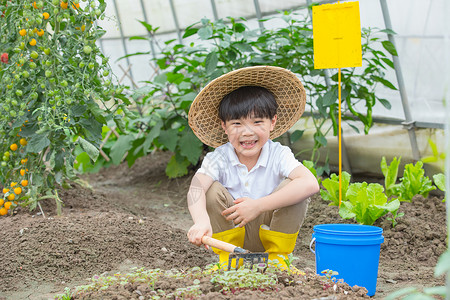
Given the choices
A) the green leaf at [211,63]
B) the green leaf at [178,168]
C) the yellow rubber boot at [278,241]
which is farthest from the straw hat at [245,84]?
the green leaf at [178,168]

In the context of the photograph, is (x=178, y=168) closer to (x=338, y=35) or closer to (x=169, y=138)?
(x=169, y=138)

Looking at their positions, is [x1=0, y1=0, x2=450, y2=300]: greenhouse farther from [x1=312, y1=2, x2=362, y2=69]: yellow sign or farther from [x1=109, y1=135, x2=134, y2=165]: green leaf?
[x1=109, y1=135, x2=134, y2=165]: green leaf

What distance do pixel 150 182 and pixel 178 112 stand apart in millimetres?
805

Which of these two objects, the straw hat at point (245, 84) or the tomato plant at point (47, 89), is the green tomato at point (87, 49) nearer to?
the tomato plant at point (47, 89)

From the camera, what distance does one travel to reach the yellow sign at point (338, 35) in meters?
2.43

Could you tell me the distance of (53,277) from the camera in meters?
2.18

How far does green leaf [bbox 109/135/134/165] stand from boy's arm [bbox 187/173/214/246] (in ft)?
8.55

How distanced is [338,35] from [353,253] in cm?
107

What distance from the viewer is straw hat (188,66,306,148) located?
209 centimetres

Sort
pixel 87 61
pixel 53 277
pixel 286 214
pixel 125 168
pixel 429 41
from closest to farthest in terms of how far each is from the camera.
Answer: pixel 286 214
pixel 53 277
pixel 87 61
pixel 429 41
pixel 125 168

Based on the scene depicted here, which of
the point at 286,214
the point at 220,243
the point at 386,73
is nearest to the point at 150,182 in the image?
the point at 386,73

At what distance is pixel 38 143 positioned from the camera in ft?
8.36

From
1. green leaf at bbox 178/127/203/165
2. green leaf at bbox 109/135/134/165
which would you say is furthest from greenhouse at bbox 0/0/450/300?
green leaf at bbox 109/135/134/165

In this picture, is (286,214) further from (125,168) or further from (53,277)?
(125,168)
